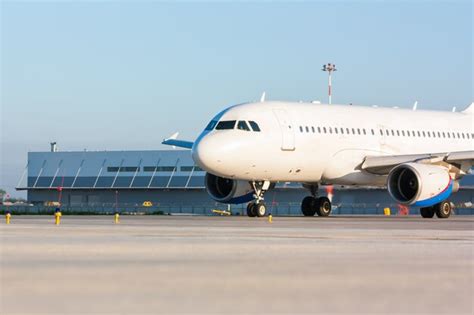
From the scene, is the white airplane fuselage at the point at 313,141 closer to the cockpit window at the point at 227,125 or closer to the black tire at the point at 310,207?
the cockpit window at the point at 227,125

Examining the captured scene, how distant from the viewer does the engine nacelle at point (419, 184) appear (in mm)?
38594

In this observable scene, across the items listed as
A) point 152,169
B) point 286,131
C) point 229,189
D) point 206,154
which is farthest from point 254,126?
point 152,169

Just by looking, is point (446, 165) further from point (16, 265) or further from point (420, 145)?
point (16, 265)

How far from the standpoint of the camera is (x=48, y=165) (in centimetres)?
8650

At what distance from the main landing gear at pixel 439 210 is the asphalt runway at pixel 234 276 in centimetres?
2141

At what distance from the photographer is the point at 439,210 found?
4141cm

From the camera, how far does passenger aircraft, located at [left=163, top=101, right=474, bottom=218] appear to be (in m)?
38.6

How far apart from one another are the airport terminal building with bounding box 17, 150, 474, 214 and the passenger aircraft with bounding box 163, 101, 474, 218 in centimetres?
3068

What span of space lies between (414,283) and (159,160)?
236 feet

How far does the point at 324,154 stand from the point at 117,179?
4422 centimetres

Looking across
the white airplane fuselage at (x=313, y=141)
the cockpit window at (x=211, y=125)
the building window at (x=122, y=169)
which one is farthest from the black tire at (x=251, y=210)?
the building window at (x=122, y=169)

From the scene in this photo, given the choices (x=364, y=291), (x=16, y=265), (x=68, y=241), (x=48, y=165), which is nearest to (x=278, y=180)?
(x=68, y=241)

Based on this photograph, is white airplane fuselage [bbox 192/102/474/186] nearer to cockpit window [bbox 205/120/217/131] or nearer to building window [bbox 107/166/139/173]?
cockpit window [bbox 205/120/217/131]

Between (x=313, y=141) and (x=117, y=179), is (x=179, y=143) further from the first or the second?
(x=117, y=179)
